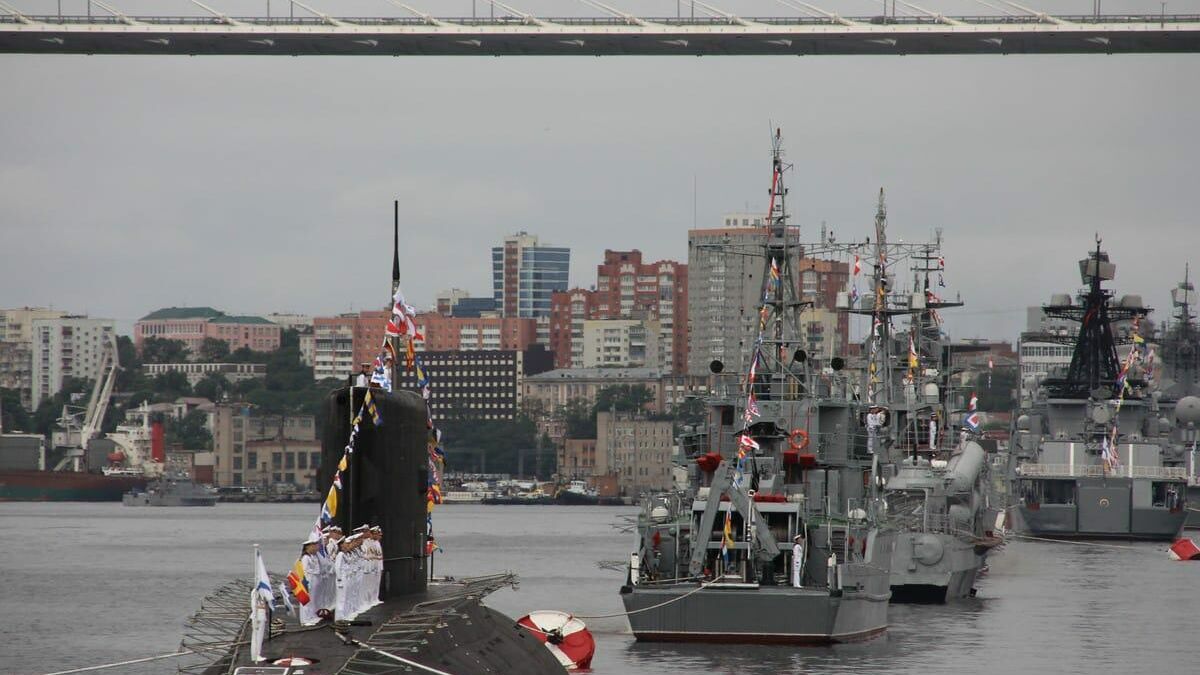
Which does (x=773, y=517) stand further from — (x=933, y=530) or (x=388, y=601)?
(x=388, y=601)

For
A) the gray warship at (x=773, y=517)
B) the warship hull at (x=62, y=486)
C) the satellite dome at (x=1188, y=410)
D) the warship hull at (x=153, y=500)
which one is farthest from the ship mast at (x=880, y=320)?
the warship hull at (x=62, y=486)

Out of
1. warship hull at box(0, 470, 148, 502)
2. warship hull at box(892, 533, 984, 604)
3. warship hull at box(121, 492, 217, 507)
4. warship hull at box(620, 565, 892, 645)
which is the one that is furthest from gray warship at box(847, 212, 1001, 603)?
warship hull at box(0, 470, 148, 502)

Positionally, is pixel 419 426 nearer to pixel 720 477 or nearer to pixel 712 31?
pixel 720 477

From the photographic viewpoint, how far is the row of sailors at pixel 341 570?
16828 millimetres

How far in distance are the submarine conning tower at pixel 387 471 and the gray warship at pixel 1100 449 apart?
61940mm

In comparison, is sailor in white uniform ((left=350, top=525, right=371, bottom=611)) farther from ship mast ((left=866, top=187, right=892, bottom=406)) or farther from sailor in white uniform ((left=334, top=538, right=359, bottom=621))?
ship mast ((left=866, top=187, right=892, bottom=406))

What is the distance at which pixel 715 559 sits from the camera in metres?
33.0

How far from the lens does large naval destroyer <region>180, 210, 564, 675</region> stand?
51.5 ft

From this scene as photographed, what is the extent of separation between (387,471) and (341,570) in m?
1.34

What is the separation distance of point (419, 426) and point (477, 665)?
2.39 m

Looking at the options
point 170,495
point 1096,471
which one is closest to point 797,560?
point 1096,471

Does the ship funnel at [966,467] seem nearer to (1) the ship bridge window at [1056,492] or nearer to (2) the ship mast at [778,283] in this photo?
(2) the ship mast at [778,283]

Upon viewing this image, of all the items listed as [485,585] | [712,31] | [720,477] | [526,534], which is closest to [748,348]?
[720,477]

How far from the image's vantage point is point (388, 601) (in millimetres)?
18344
